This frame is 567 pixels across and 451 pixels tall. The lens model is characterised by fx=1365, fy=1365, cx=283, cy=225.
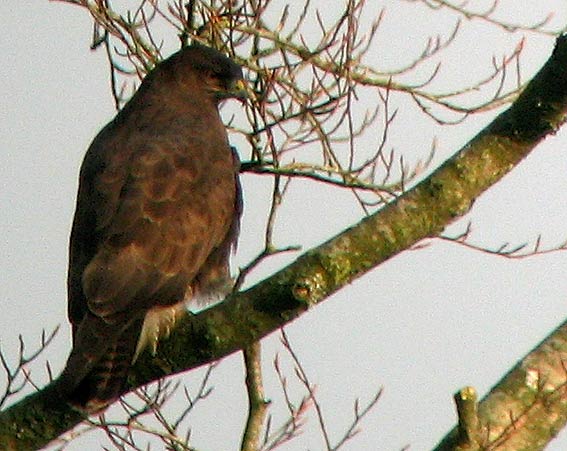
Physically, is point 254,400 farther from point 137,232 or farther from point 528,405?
point 528,405

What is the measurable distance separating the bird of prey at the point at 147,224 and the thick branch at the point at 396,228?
76cm

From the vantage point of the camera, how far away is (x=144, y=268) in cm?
552

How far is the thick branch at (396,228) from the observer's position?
4086 mm

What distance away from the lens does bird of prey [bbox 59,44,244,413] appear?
520cm

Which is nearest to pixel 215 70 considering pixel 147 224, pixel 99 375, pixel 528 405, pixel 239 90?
pixel 239 90

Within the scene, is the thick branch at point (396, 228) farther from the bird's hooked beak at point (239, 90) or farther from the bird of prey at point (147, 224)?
the bird's hooked beak at point (239, 90)

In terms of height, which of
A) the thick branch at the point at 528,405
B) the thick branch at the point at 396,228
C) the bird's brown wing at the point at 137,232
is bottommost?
the thick branch at the point at 528,405

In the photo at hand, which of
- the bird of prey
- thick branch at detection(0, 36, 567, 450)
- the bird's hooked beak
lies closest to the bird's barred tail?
the bird of prey

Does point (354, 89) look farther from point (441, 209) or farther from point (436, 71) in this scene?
point (441, 209)

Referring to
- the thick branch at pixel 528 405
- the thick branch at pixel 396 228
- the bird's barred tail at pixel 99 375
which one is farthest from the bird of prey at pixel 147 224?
the thick branch at pixel 528 405

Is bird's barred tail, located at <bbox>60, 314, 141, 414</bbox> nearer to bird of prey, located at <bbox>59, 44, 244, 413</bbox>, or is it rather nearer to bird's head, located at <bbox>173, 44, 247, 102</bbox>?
bird of prey, located at <bbox>59, 44, 244, 413</bbox>

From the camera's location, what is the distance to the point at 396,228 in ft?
13.7

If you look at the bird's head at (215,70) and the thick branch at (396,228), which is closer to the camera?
the thick branch at (396,228)

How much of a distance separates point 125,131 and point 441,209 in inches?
98.1
